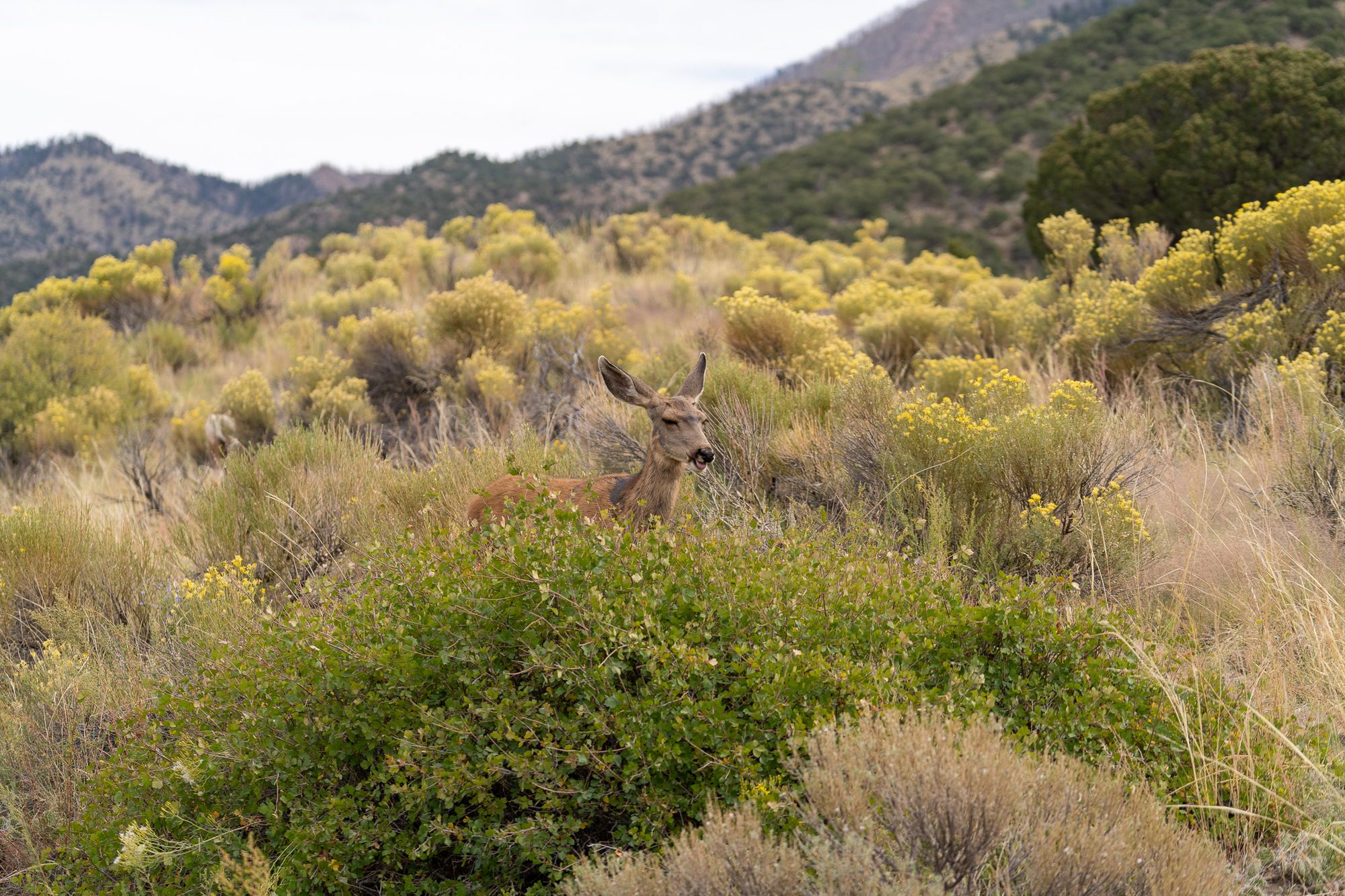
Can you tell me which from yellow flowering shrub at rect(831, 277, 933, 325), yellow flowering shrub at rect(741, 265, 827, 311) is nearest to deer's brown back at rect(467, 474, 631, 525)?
yellow flowering shrub at rect(831, 277, 933, 325)

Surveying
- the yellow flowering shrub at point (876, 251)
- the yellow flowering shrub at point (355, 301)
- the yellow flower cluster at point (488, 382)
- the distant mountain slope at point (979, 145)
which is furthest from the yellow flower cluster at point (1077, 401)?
the distant mountain slope at point (979, 145)

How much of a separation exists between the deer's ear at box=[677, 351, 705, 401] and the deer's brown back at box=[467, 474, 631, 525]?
21.8 inches

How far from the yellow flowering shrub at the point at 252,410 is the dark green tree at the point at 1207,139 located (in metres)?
12.9

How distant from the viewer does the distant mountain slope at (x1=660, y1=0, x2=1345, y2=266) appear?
2970 centimetres

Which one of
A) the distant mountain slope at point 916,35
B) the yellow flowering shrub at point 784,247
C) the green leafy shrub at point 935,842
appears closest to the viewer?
the green leafy shrub at point 935,842

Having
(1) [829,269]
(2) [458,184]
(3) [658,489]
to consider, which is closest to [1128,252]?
(1) [829,269]

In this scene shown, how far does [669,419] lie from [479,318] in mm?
5950

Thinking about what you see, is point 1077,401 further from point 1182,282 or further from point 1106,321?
point 1182,282

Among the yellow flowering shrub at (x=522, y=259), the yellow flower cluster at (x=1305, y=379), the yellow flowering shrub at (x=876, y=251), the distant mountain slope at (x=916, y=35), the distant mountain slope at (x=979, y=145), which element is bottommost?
the yellow flower cluster at (x=1305, y=379)

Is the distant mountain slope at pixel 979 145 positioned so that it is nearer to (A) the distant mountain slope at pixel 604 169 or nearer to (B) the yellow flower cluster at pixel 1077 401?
(A) the distant mountain slope at pixel 604 169

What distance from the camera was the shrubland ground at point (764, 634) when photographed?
8.29ft

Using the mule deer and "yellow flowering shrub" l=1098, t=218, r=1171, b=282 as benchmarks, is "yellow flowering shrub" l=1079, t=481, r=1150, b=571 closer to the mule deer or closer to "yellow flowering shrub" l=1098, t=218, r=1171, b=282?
the mule deer

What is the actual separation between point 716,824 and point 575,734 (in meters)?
0.63

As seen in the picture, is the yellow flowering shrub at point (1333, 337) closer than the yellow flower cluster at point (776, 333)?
Yes
